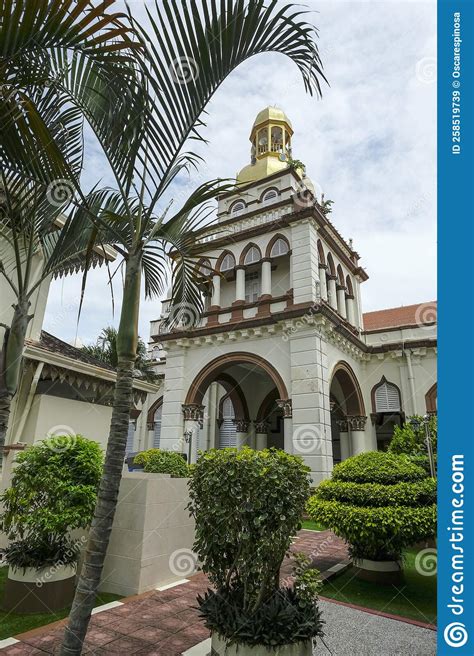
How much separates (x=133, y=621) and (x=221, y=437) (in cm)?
1450

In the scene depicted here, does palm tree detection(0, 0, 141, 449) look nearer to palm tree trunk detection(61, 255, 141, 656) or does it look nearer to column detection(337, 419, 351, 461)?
palm tree trunk detection(61, 255, 141, 656)

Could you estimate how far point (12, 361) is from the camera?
152 inches

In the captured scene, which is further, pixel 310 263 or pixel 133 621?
pixel 310 263

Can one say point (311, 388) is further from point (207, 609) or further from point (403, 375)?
point (207, 609)

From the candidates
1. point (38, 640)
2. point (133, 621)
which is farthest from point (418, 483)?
point (38, 640)

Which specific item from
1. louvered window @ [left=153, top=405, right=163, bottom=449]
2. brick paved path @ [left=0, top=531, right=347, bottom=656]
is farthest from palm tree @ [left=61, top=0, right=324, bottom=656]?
louvered window @ [left=153, top=405, right=163, bottom=449]

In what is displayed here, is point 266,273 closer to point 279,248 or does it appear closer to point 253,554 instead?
point 279,248

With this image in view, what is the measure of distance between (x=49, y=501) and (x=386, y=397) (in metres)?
13.8

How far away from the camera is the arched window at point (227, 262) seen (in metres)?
16.7

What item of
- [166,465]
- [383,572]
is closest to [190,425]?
[166,465]

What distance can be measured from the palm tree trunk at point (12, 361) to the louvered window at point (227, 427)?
50.0ft

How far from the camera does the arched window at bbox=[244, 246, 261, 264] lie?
15883mm

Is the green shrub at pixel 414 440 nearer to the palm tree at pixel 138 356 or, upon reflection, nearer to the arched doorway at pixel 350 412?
the arched doorway at pixel 350 412

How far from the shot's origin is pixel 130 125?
137 inches
